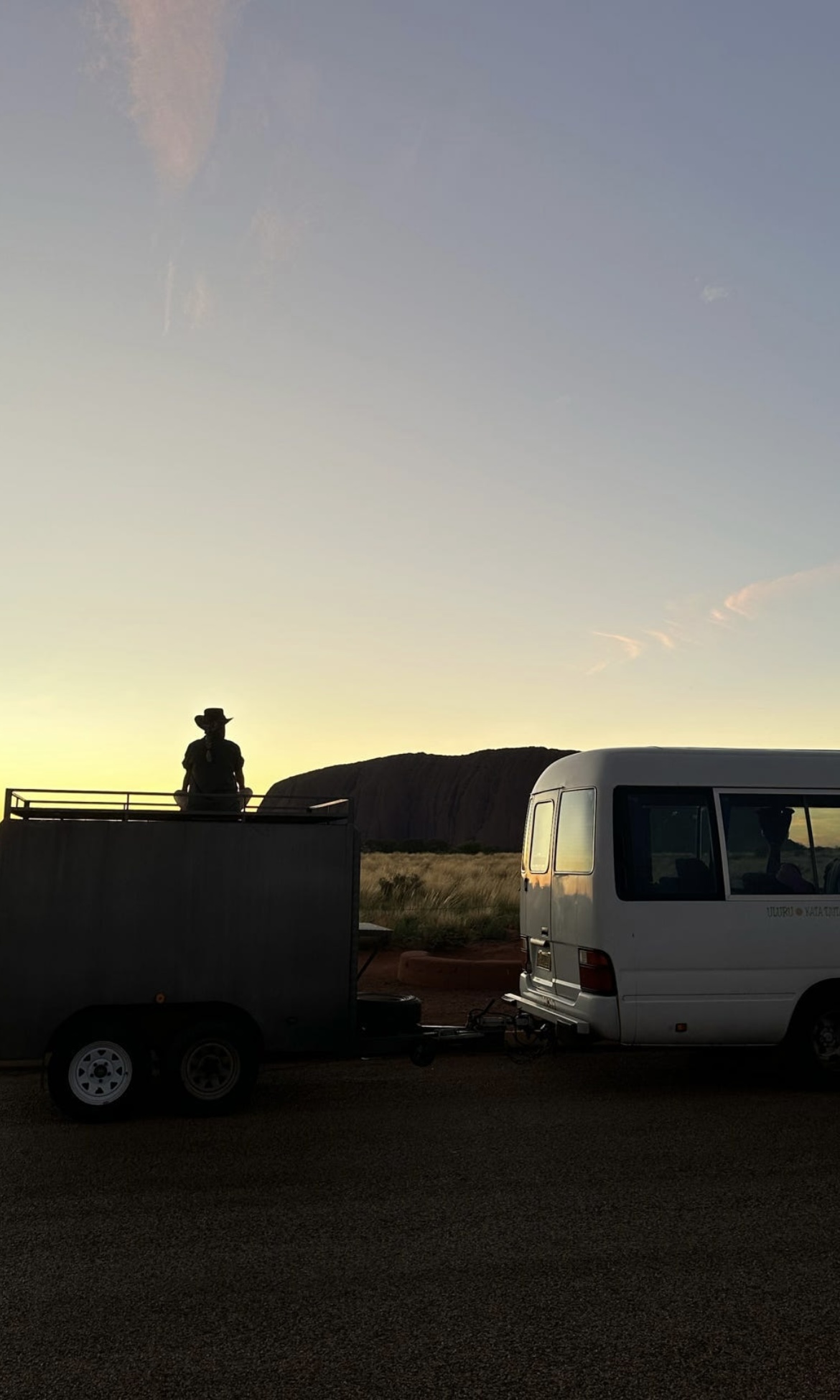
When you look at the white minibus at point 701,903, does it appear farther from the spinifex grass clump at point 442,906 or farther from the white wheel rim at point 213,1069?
the spinifex grass clump at point 442,906

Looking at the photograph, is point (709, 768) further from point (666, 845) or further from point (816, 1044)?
point (816, 1044)

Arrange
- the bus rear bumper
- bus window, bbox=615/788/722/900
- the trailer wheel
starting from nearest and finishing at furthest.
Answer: the trailer wheel < the bus rear bumper < bus window, bbox=615/788/722/900

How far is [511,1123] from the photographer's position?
795cm

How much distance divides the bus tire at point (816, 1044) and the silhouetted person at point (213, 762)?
4571mm

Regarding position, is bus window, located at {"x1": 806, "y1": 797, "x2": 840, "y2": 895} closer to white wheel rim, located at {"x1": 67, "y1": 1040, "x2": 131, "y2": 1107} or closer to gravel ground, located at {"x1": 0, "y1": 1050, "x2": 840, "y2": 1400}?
gravel ground, located at {"x1": 0, "y1": 1050, "x2": 840, "y2": 1400}

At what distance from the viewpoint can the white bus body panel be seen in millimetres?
8867

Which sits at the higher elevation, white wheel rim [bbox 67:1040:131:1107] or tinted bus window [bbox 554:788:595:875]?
tinted bus window [bbox 554:788:595:875]

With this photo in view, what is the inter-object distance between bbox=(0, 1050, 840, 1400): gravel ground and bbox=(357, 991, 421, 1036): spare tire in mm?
502

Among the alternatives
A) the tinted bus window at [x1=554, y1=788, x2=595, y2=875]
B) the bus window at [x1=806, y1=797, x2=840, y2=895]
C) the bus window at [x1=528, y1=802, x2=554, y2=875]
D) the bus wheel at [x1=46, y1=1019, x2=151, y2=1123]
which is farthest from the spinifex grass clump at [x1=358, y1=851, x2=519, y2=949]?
the bus wheel at [x1=46, y1=1019, x2=151, y2=1123]

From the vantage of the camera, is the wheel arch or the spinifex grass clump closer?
the wheel arch

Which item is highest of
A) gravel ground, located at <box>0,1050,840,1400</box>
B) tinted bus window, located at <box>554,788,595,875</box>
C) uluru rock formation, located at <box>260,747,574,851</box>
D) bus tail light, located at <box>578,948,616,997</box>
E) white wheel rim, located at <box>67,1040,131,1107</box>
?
uluru rock formation, located at <box>260,747,574,851</box>

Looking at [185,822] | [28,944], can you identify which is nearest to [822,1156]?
[185,822]

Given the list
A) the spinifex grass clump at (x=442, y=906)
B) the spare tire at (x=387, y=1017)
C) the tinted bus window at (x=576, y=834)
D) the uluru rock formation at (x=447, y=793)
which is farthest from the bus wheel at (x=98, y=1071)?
the uluru rock formation at (x=447, y=793)

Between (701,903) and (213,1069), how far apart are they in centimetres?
372
